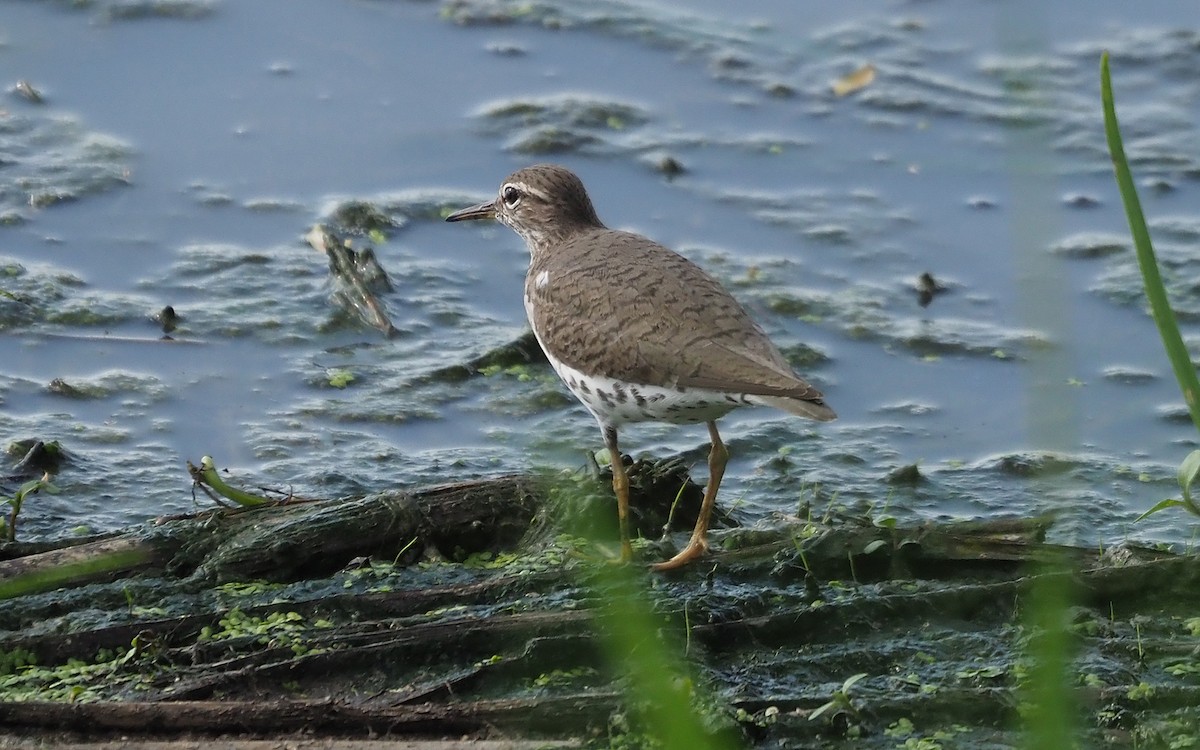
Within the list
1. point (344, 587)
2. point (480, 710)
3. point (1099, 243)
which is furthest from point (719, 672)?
point (1099, 243)

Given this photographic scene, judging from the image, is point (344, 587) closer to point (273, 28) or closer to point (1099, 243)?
point (1099, 243)

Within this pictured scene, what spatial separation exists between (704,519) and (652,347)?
0.61m

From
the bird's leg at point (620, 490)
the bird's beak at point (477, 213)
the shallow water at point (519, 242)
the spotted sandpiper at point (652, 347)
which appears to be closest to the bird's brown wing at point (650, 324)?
the spotted sandpiper at point (652, 347)

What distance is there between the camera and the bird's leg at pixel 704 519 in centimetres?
Answer: 482

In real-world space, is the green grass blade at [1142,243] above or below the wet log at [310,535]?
above

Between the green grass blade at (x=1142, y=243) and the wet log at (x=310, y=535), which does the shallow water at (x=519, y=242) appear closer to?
the wet log at (x=310, y=535)

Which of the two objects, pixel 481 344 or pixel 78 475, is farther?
pixel 481 344

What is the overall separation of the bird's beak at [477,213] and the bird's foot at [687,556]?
2.67 m

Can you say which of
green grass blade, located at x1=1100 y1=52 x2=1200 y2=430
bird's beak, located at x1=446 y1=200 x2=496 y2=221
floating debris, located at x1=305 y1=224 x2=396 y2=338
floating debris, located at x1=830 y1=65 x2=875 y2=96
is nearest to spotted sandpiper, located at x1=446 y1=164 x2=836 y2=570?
bird's beak, located at x1=446 y1=200 x2=496 y2=221

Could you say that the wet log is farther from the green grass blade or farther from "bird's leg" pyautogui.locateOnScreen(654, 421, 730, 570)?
the green grass blade

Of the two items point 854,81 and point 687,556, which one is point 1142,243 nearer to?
point 687,556

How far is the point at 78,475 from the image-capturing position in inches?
233

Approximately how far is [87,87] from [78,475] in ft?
13.3

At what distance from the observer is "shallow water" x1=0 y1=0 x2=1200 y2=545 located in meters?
6.38
